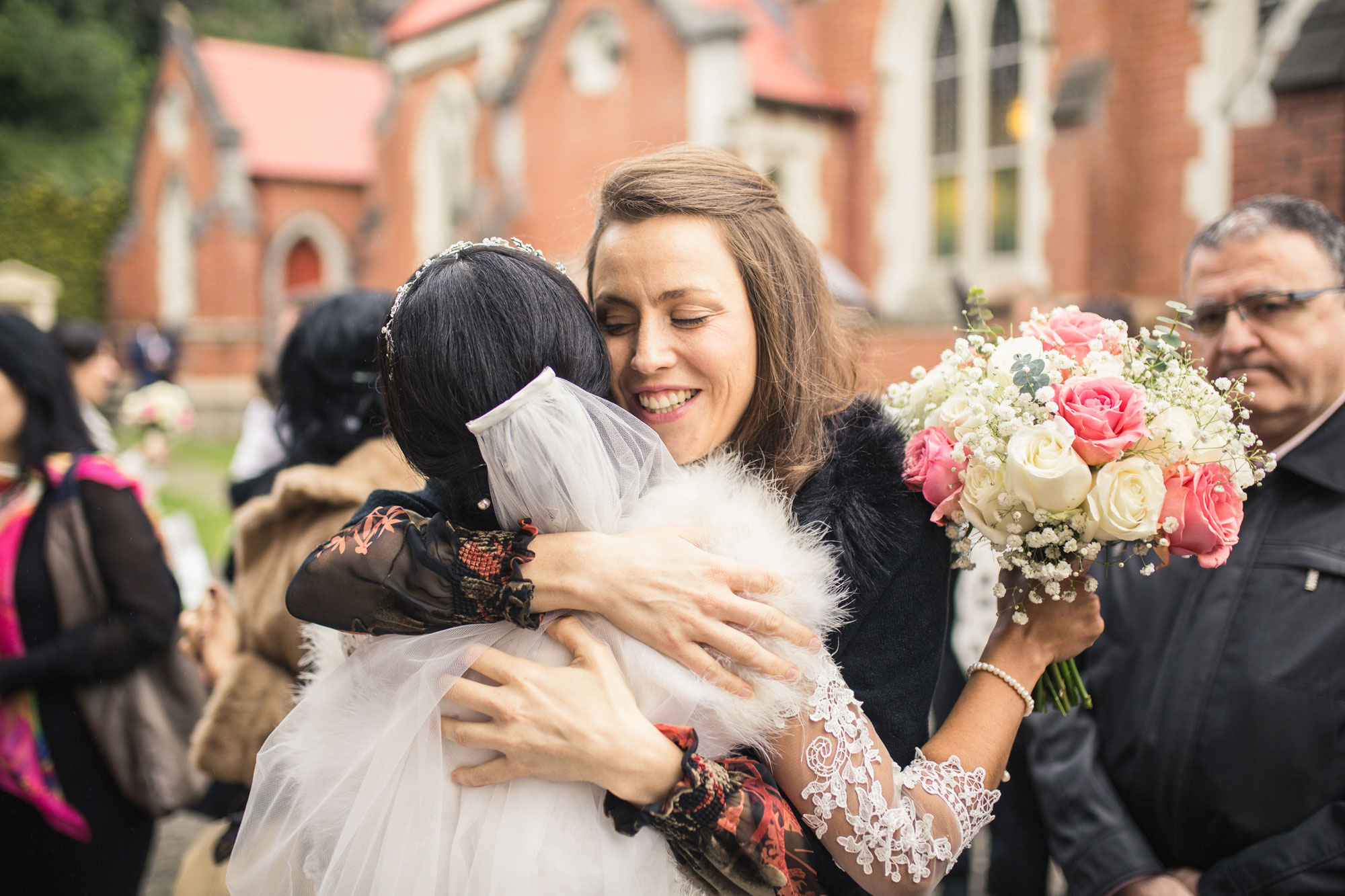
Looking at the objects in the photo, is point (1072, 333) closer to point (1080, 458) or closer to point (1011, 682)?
point (1080, 458)

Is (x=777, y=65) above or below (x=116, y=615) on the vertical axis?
above

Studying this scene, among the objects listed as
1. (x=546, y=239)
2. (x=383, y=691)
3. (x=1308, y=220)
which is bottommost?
(x=383, y=691)

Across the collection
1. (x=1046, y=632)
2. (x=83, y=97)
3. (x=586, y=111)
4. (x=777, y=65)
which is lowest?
(x=1046, y=632)

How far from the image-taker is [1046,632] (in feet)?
6.32

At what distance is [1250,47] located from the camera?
9258mm

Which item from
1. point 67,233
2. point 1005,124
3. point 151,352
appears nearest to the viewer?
point 1005,124

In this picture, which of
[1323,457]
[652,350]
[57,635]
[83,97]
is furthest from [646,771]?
[83,97]

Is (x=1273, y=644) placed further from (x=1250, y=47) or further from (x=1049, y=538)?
(x=1250, y=47)

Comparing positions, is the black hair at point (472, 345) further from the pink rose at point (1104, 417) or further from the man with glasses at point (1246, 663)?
the man with glasses at point (1246, 663)

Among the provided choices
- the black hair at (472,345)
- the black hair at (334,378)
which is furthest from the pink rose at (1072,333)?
the black hair at (334,378)

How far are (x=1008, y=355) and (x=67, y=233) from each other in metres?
30.9

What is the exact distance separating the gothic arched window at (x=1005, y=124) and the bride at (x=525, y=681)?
37.0ft

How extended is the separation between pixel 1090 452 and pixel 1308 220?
1.41m

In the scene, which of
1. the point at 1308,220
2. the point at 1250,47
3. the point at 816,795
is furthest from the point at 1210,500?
the point at 1250,47
